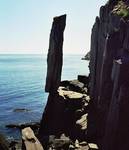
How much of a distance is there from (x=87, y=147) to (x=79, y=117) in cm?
950

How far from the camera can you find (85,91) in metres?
35.2

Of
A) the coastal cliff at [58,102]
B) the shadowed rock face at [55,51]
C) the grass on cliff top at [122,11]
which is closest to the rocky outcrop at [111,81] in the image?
the grass on cliff top at [122,11]

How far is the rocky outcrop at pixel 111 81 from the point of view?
14.8 metres

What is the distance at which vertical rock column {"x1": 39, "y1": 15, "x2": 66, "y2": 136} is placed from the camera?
28391 mm

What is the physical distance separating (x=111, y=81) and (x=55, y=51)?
9927mm

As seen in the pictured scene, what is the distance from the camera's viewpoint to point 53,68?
2867 centimetres

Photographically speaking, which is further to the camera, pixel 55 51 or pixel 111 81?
pixel 55 51

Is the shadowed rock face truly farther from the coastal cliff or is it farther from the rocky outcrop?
the rocky outcrop

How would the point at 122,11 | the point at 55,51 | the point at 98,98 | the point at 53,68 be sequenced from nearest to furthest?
the point at 122,11 → the point at 98,98 → the point at 55,51 → the point at 53,68

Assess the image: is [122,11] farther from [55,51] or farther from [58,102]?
[58,102]

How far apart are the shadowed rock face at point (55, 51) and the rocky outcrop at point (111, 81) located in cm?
342

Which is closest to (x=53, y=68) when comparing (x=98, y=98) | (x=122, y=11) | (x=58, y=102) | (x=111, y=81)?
(x=58, y=102)

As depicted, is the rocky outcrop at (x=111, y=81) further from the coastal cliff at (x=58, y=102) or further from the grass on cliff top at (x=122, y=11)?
the coastal cliff at (x=58, y=102)

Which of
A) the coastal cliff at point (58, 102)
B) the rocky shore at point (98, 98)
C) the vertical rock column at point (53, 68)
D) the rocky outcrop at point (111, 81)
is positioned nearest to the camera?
the rocky outcrop at point (111, 81)
